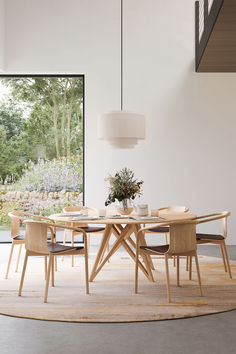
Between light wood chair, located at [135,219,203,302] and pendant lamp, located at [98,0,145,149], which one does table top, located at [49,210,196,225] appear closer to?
light wood chair, located at [135,219,203,302]

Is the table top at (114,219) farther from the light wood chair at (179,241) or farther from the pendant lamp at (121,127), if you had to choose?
the pendant lamp at (121,127)

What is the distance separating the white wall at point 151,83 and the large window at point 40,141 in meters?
0.25

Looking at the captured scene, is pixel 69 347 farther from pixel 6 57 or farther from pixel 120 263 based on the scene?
pixel 6 57

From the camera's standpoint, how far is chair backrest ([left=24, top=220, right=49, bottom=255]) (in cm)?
410

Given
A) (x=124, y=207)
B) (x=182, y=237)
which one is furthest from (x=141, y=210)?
(x=182, y=237)

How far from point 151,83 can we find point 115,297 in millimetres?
4088

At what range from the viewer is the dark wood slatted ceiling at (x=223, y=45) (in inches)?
184

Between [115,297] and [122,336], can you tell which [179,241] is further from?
[122,336]

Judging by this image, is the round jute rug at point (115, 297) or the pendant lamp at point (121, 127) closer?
the round jute rug at point (115, 297)

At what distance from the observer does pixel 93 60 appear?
7219 millimetres

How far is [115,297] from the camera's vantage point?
4.15m

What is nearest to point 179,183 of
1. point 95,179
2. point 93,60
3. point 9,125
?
point 95,179

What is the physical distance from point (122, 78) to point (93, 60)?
21.6 inches

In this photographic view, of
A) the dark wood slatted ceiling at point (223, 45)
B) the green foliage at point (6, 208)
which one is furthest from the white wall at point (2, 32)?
the dark wood slatted ceiling at point (223, 45)
